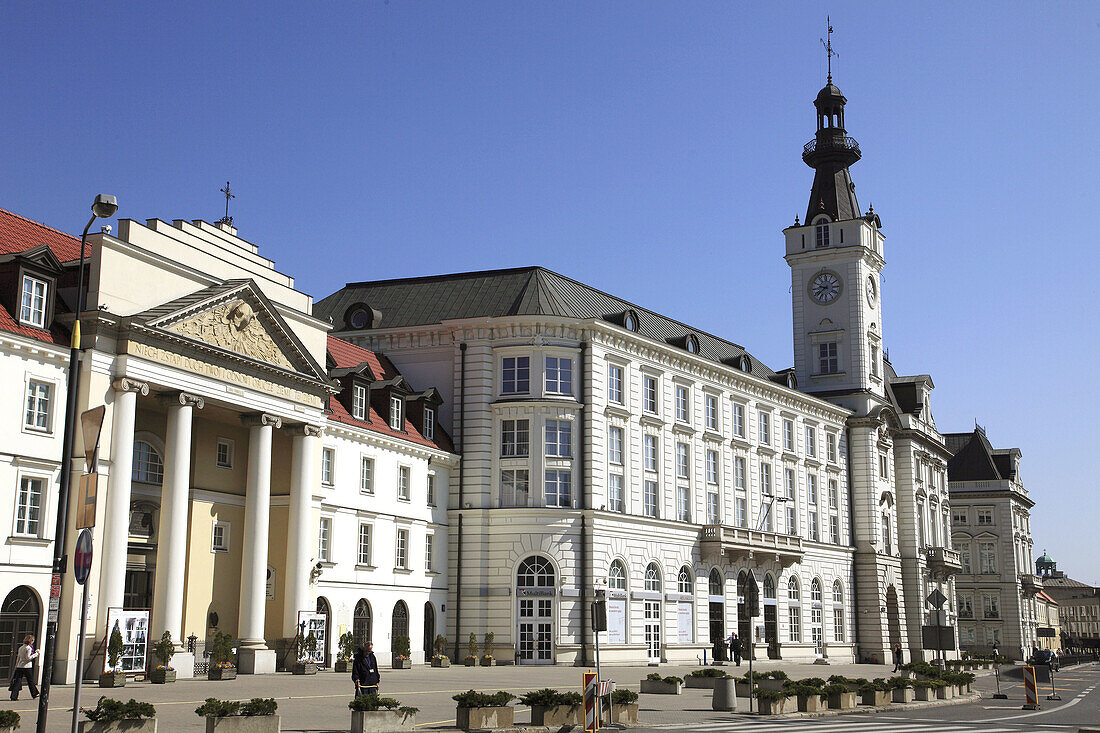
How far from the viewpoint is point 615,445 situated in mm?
59750

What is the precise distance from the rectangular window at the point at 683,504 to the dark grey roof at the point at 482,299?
832 cm

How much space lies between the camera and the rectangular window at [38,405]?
35.0 metres

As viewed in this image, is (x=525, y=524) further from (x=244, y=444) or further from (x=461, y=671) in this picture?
(x=244, y=444)

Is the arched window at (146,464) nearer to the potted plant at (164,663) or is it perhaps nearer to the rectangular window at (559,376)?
the potted plant at (164,663)

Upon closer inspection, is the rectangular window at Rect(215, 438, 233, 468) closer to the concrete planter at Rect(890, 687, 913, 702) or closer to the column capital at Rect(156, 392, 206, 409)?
the column capital at Rect(156, 392, 206, 409)

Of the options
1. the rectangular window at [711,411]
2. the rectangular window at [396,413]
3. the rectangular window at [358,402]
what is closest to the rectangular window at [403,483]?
the rectangular window at [396,413]

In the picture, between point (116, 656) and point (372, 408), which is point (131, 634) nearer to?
point (116, 656)

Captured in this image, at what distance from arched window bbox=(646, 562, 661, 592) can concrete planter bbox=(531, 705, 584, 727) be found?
3580 centimetres

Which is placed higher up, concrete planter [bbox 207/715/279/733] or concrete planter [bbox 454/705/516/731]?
concrete planter [bbox 207/715/279/733]

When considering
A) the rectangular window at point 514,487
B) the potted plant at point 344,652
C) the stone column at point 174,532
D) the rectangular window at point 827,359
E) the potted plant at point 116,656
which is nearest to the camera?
the potted plant at point 116,656

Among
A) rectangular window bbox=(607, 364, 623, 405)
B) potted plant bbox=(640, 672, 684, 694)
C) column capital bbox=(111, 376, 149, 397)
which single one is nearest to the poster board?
column capital bbox=(111, 376, 149, 397)

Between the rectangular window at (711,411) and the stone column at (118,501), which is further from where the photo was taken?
the rectangular window at (711,411)

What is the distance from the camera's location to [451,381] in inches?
2313

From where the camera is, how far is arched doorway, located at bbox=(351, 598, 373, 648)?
164ft
